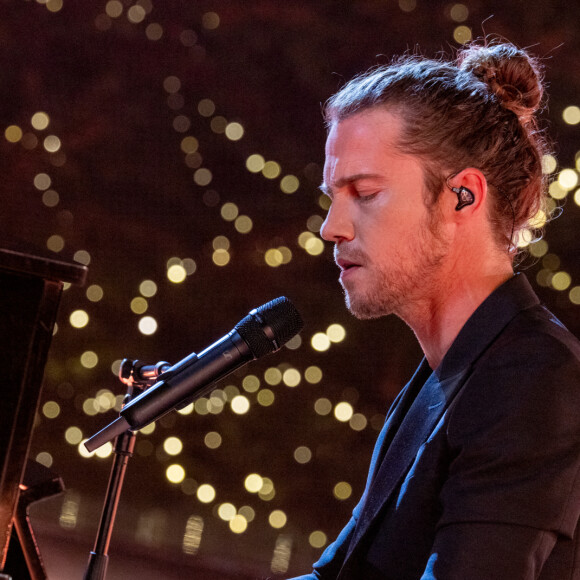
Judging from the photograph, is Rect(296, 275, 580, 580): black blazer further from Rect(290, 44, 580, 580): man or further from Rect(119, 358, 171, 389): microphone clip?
Rect(119, 358, 171, 389): microphone clip

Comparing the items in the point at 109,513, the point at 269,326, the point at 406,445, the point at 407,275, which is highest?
the point at 407,275

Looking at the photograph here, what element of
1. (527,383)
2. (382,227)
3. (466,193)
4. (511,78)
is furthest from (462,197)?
(527,383)

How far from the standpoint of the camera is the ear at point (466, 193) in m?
1.08

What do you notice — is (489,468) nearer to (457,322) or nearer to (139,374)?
(457,322)

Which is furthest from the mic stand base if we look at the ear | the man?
the ear

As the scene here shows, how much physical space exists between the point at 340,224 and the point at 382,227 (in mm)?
60

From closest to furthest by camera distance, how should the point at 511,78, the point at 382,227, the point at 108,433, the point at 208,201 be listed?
1. the point at 108,433
2. the point at 382,227
3. the point at 511,78
4. the point at 208,201

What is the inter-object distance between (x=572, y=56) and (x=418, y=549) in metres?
2.14

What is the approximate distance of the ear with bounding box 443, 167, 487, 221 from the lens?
1.08 metres

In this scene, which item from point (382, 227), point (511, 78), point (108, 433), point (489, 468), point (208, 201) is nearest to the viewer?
point (489, 468)

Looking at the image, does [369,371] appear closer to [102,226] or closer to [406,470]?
[102,226]

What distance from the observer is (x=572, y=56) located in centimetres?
254

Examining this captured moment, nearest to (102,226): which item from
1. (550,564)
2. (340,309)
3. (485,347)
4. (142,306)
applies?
(142,306)

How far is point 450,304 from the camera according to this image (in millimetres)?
1072
